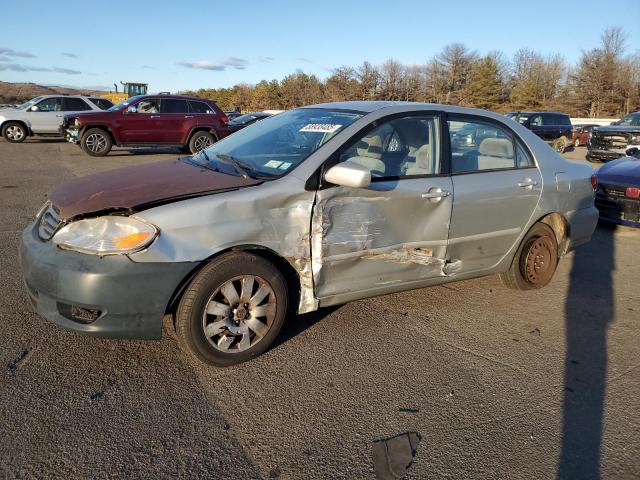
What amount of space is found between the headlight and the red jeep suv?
12419 millimetres

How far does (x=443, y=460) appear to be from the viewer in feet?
7.79

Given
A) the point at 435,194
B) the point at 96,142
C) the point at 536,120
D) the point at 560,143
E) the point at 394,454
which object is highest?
the point at 536,120

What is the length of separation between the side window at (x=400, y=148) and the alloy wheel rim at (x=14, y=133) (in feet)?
62.8

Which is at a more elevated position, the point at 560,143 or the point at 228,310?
the point at 560,143

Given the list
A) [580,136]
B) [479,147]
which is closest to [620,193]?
[479,147]

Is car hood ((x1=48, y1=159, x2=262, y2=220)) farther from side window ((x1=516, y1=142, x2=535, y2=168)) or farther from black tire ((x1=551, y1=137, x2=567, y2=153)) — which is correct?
black tire ((x1=551, y1=137, x2=567, y2=153))

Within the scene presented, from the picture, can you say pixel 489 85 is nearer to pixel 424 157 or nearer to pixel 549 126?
pixel 549 126

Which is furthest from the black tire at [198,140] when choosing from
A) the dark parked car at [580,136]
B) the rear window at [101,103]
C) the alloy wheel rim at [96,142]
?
the dark parked car at [580,136]

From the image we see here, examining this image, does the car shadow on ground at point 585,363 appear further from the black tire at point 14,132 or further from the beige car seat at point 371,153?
the black tire at point 14,132

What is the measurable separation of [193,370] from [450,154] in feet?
8.06

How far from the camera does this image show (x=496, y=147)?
168 inches

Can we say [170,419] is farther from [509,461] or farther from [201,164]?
[201,164]

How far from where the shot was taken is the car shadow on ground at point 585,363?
8.00ft

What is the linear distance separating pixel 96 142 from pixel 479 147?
13402mm
